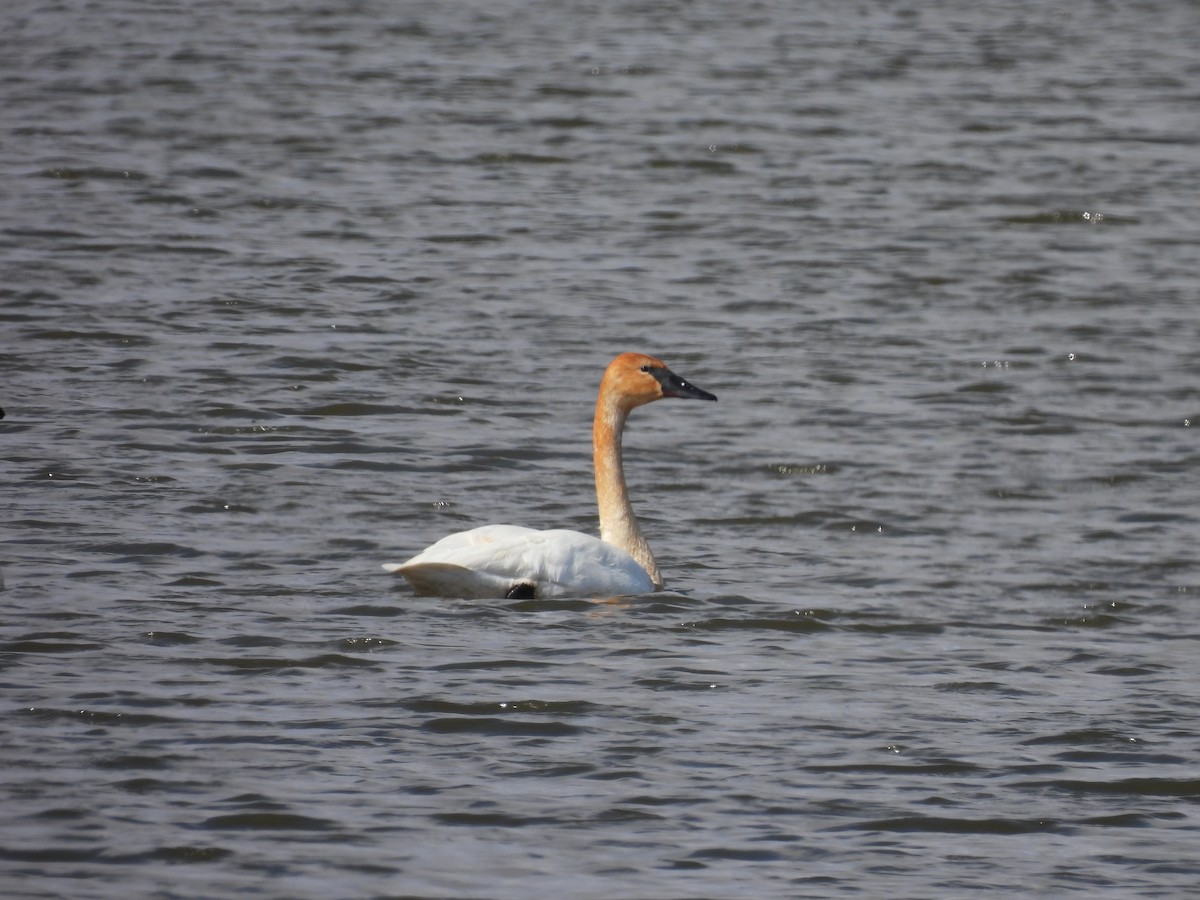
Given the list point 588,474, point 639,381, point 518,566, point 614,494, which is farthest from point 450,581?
point 588,474

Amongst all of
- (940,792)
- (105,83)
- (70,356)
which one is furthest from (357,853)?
Answer: (105,83)

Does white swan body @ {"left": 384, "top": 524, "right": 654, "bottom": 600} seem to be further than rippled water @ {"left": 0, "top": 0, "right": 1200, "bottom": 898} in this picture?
Yes

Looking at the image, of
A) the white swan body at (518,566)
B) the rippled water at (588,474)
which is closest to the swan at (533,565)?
the white swan body at (518,566)

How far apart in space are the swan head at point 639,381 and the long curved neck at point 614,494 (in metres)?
0.06

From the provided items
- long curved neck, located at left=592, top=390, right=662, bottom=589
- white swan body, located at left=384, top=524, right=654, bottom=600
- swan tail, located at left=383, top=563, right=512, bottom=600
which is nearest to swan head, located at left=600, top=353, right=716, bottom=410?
long curved neck, located at left=592, top=390, right=662, bottom=589

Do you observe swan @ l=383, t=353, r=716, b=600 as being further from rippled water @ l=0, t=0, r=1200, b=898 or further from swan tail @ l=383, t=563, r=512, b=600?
rippled water @ l=0, t=0, r=1200, b=898

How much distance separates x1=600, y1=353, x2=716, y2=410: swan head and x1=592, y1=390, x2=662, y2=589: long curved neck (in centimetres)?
6

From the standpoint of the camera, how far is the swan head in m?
10.8

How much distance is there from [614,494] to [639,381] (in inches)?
22.1

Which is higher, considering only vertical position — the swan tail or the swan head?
the swan head

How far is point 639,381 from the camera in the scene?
10766 mm

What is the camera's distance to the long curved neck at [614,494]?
401 inches

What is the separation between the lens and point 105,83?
2531 cm

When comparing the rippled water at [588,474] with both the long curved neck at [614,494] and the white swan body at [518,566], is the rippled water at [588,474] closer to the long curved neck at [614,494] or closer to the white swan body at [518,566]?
the white swan body at [518,566]
